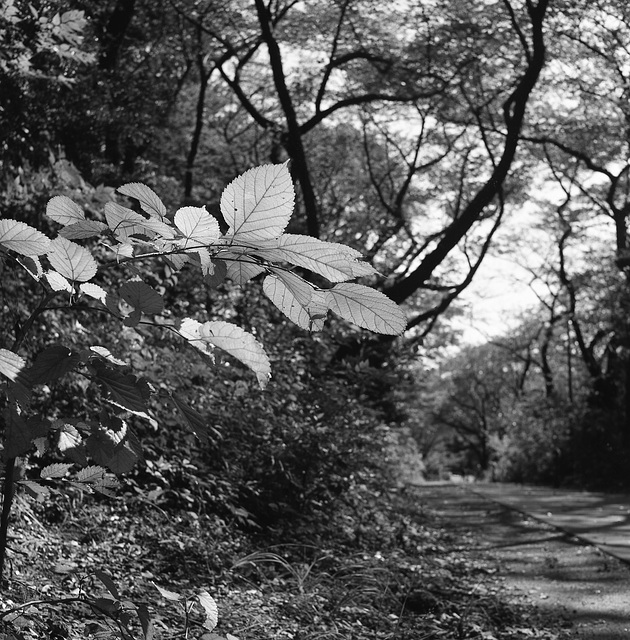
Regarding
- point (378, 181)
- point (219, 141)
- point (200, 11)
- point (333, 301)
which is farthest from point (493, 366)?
point (333, 301)

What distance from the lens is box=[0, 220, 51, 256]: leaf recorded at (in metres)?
1.26

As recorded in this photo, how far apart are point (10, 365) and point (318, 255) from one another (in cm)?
49

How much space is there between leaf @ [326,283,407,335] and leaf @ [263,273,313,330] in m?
0.05

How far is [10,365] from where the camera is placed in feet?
3.79

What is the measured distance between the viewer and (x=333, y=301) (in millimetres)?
1232

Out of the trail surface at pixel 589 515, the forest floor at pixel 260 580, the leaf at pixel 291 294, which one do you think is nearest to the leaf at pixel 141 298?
the leaf at pixel 291 294

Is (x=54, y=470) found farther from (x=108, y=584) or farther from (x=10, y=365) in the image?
(x=10, y=365)

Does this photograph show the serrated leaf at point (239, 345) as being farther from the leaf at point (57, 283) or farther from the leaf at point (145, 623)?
the leaf at point (145, 623)

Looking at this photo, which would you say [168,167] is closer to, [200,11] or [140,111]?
[200,11]

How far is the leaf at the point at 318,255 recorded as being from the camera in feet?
3.88

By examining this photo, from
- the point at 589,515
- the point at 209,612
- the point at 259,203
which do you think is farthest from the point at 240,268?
the point at 589,515

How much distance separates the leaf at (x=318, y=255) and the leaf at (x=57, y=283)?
0.41 meters

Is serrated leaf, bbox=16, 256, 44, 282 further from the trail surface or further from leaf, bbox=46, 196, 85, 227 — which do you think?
the trail surface

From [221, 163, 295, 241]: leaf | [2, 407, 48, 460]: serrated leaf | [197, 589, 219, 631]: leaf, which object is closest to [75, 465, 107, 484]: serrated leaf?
[197, 589, 219, 631]: leaf
